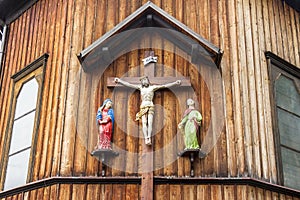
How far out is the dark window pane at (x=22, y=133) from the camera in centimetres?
946

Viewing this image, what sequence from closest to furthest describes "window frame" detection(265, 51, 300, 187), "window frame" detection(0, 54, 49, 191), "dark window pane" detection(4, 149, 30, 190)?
"window frame" detection(265, 51, 300, 187) → "window frame" detection(0, 54, 49, 191) → "dark window pane" detection(4, 149, 30, 190)

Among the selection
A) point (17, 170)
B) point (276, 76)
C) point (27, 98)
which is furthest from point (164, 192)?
point (27, 98)

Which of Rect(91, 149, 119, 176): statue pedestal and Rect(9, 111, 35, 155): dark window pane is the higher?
Rect(9, 111, 35, 155): dark window pane

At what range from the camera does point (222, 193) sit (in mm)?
7758

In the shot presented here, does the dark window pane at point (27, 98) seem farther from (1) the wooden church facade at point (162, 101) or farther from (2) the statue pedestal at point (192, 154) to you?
(2) the statue pedestal at point (192, 154)

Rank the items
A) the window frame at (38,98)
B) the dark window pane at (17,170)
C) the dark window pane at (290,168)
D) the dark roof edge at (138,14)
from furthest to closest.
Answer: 1. the dark window pane at (17,170)
2. the window frame at (38,98)
3. the dark window pane at (290,168)
4. the dark roof edge at (138,14)

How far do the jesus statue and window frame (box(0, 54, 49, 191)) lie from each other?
1794 mm

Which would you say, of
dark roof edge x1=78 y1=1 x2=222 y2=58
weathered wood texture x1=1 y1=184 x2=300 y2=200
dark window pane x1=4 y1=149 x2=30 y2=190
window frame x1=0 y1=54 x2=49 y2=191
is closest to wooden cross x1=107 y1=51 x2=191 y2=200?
weathered wood texture x1=1 y1=184 x2=300 y2=200

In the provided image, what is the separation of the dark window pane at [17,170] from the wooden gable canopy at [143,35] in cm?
210

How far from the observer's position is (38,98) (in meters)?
9.45

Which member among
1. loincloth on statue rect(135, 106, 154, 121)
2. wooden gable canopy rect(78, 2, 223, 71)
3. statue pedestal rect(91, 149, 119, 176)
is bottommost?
statue pedestal rect(91, 149, 119, 176)

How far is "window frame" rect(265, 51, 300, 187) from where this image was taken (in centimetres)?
859

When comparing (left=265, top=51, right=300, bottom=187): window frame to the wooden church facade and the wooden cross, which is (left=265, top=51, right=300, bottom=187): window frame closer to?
the wooden church facade

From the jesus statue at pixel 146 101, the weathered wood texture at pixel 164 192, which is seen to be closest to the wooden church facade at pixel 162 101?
the weathered wood texture at pixel 164 192
